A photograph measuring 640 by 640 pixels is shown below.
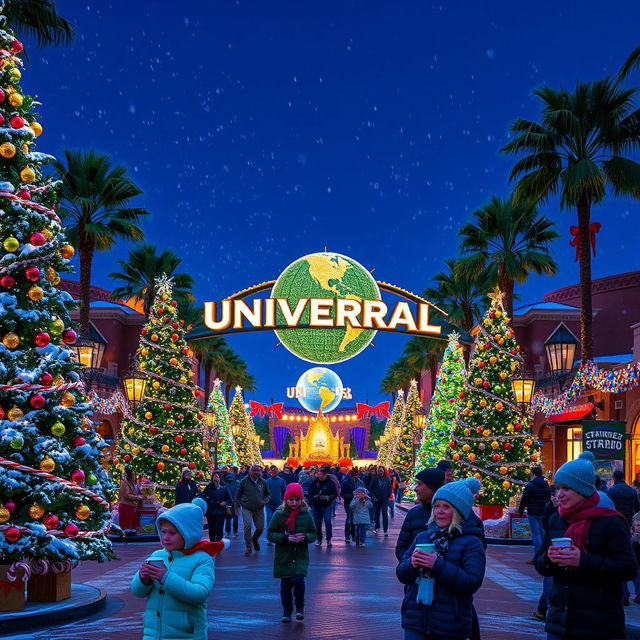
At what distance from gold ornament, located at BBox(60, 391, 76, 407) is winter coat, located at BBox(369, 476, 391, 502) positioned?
15.4m

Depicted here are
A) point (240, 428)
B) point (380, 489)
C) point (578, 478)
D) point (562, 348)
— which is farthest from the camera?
point (240, 428)

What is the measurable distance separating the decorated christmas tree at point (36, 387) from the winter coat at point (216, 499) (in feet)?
24.7

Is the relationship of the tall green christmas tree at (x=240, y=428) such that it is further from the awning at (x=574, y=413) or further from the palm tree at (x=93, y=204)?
the palm tree at (x=93, y=204)

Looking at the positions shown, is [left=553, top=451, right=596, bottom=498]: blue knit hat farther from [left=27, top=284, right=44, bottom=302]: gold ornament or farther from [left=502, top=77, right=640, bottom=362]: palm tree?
[left=502, top=77, right=640, bottom=362]: palm tree

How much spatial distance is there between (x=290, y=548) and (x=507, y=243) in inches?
909

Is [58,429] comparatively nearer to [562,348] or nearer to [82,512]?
[82,512]

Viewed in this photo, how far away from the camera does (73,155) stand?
28578 millimetres

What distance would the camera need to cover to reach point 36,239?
10.7 meters

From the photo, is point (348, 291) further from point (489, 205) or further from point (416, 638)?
point (416, 638)

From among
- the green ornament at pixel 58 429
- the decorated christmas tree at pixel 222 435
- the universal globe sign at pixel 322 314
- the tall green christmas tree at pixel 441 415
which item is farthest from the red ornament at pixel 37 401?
the decorated christmas tree at pixel 222 435

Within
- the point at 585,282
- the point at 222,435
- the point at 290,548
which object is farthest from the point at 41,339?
the point at 222,435

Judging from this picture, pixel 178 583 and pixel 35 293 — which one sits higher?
pixel 35 293

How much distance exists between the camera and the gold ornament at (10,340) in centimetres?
1042

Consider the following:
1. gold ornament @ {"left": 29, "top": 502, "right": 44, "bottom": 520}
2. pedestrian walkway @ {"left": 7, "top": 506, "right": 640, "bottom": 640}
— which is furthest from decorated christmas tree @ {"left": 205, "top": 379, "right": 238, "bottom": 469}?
gold ornament @ {"left": 29, "top": 502, "right": 44, "bottom": 520}
